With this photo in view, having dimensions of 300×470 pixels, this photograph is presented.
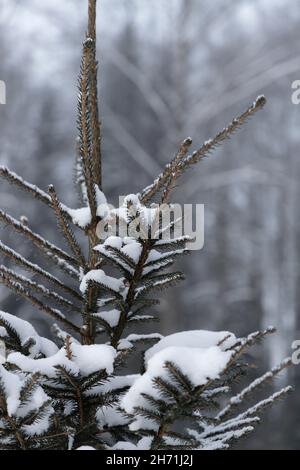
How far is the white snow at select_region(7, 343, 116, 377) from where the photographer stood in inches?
47.2

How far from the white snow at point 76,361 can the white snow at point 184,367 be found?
0.25 feet

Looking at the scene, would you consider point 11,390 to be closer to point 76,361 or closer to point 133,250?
point 76,361

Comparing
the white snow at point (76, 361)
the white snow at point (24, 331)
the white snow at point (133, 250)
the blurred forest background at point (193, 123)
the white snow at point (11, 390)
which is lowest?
the white snow at point (11, 390)

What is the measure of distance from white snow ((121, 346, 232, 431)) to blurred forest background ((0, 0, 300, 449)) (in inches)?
339

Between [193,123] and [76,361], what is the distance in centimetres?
1048

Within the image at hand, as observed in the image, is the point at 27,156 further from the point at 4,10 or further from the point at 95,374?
the point at 95,374

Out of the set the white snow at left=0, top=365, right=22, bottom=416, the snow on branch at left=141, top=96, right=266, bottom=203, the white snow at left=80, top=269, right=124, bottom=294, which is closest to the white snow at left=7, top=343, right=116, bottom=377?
the white snow at left=0, top=365, right=22, bottom=416

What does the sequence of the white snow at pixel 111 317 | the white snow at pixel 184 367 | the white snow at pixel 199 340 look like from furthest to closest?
the white snow at pixel 111 317 → the white snow at pixel 199 340 → the white snow at pixel 184 367

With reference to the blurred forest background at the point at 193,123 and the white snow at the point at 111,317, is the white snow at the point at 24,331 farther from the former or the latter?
the blurred forest background at the point at 193,123

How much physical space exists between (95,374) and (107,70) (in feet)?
58.6

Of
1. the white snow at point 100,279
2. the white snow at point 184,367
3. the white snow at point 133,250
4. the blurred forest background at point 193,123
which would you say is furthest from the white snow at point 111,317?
the blurred forest background at point 193,123

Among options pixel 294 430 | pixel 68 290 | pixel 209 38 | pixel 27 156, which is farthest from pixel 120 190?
pixel 68 290

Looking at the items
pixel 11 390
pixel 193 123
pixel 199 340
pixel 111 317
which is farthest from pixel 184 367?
pixel 193 123

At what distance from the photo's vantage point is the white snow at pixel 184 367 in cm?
112
